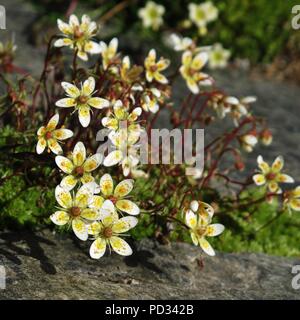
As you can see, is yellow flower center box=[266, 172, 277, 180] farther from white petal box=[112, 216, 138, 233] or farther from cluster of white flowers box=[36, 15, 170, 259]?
white petal box=[112, 216, 138, 233]

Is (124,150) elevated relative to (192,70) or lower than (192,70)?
lower

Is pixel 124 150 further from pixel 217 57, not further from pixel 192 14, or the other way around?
pixel 217 57

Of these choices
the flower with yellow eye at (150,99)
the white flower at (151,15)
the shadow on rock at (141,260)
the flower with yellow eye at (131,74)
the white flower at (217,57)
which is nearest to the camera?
the shadow on rock at (141,260)

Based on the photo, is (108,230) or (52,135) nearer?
(108,230)

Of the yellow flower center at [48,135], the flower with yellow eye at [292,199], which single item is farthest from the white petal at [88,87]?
the flower with yellow eye at [292,199]

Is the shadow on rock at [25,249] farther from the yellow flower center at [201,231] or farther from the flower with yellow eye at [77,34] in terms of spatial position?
the flower with yellow eye at [77,34]

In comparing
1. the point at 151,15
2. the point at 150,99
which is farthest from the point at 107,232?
the point at 151,15
